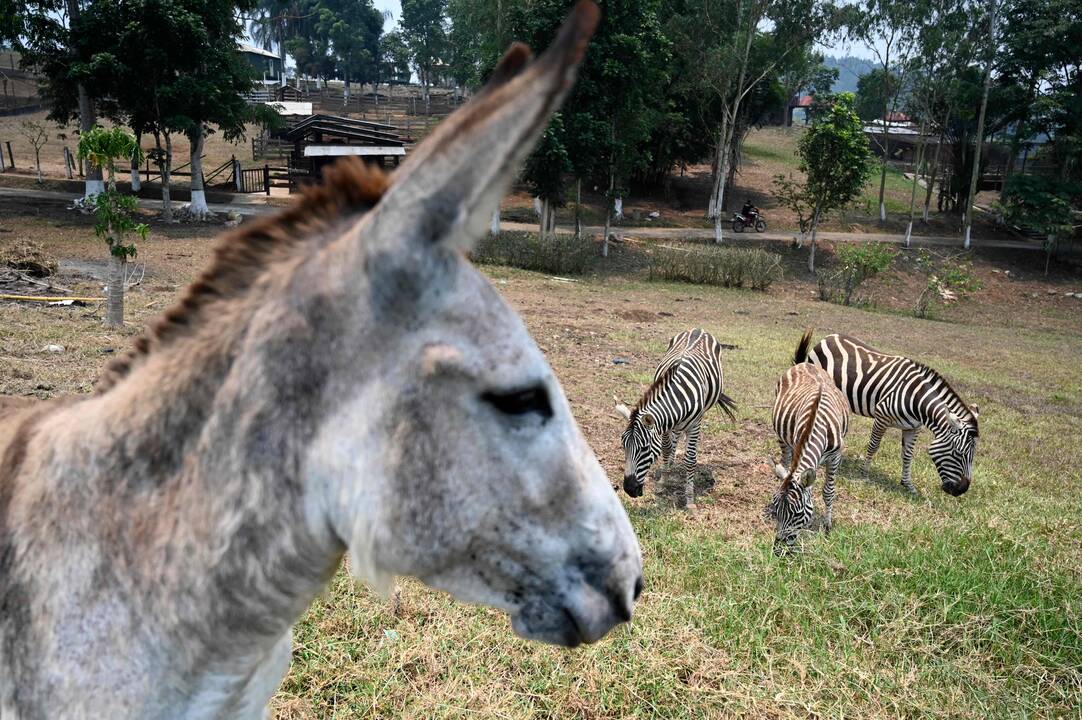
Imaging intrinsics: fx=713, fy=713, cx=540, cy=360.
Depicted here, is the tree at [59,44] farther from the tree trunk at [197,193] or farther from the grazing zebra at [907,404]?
the grazing zebra at [907,404]

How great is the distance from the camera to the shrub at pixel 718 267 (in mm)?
25906

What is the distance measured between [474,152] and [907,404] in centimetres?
884

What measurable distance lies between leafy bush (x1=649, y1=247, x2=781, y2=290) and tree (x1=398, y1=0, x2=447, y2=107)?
48289 mm

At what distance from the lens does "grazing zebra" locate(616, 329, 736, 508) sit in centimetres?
705

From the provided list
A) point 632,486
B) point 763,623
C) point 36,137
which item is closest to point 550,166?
point 632,486

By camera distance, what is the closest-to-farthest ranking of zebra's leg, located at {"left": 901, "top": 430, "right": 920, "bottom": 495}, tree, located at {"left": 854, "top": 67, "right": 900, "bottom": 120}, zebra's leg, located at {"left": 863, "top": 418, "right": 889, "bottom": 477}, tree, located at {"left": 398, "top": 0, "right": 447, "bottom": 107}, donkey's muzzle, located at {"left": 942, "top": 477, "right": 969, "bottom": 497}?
donkey's muzzle, located at {"left": 942, "top": 477, "right": 969, "bottom": 497}
zebra's leg, located at {"left": 901, "top": 430, "right": 920, "bottom": 495}
zebra's leg, located at {"left": 863, "top": 418, "right": 889, "bottom": 477}
tree, located at {"left": 854, "top": 67, "right": 900, "bottom": 120}
tree, located at {"left": 398, "top": 0, "right": 447, "bottom": 107}

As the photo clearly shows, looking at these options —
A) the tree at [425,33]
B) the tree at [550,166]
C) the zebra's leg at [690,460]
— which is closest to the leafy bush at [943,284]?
the tree at [550,166]

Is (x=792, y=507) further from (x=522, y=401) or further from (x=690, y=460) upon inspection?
(x=522, y=401)

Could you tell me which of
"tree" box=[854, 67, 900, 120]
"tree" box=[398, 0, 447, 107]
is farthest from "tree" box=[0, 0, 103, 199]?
"tree" box=[398, 0, 447, 107]

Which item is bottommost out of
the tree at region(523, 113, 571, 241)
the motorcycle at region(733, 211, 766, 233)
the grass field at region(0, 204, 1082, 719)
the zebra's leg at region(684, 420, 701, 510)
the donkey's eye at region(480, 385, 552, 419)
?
the zebra's leg at region(684, 420, 701, 510)

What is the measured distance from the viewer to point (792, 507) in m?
5.95

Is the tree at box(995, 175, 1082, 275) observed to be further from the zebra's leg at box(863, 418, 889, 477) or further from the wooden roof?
the zebra's leg at box(863, 418, 889, 477)

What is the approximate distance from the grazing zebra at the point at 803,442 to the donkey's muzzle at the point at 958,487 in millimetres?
1590

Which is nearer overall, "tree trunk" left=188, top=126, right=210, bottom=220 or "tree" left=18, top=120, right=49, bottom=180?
"tree trunk" left=188, top=126, right=210, bottom=220
